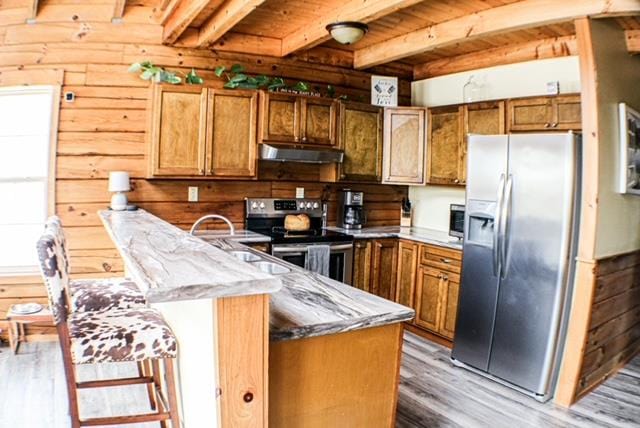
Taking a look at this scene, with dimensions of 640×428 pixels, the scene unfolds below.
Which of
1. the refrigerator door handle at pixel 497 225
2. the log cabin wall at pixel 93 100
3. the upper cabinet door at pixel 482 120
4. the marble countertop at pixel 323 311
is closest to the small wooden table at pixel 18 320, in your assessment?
the log cabin wall at pixel 93 100

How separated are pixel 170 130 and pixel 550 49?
10.4 ft

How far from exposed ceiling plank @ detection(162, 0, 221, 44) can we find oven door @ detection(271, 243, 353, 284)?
183 cm

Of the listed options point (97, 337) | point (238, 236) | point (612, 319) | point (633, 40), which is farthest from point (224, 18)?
point (612, 319)

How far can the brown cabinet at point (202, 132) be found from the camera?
385cm

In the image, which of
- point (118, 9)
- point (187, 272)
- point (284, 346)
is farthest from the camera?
point (118, 9)

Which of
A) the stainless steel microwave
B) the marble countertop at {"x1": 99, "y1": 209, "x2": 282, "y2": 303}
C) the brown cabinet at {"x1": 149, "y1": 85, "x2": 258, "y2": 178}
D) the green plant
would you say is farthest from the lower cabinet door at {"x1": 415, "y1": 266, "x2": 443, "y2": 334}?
the marble countertop at {"x1": 99, "y1": 209, "x2": 282, "y2": 303}

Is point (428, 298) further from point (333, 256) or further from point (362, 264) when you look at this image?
point (333, 256)

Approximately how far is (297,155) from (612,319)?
2.72 m

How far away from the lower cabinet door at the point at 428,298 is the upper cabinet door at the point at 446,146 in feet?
2.86

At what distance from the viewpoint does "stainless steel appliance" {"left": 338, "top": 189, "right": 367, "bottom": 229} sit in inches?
191

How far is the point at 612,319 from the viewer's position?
3.54m

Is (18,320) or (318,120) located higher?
(318,120)

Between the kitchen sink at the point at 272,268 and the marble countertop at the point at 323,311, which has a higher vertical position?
the marble countertop at the point at 323,311

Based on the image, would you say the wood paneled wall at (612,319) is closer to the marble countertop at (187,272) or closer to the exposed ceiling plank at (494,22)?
the exposed ceiling plank at (494,22)
